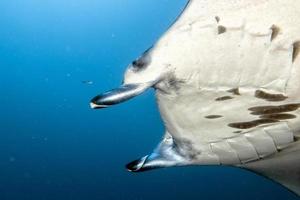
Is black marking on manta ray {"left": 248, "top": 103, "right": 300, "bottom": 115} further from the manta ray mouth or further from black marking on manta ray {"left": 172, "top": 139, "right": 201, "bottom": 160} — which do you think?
the manta ray mouth

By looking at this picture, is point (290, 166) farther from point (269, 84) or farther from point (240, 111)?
point (269, 84)

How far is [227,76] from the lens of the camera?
1220 mm

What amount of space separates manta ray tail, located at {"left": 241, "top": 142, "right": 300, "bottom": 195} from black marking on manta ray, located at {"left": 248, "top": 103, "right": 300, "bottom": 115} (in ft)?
1.29

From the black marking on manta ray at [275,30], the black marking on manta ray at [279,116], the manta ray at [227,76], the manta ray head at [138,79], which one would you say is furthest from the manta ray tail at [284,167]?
the manta ray head at [138,79]

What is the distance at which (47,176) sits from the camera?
3525cm

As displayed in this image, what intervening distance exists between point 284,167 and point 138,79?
1251 millimetres

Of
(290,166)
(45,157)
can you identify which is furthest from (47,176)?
(290,166)

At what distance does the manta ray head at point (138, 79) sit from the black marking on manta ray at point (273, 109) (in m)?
0.45

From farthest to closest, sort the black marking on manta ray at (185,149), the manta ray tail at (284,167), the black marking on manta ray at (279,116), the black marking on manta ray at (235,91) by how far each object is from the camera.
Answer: the manta ray tail at (284,167) → the black marking on manta ray at (185,149) → the black marking on manta ray at (279,116) → the black marking on manta ray at (235,91)

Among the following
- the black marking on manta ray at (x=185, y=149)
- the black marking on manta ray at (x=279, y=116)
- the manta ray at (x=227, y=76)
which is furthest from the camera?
the black marking on manta ray at (x=185, y=149)

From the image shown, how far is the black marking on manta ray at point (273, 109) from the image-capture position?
1347 millimetres

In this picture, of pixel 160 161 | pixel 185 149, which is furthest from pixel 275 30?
pixel 160 161

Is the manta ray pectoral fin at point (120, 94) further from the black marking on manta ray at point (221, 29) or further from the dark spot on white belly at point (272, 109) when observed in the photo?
the dark spot on white belly at point (272, 109)

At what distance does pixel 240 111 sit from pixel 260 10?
1.51 feet
